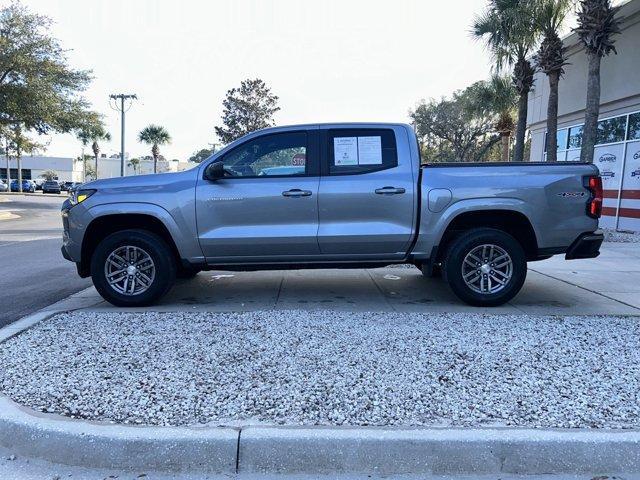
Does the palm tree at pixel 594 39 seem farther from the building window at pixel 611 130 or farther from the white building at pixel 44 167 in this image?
the white building at pixel 44 167

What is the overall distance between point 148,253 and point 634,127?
47.3ft

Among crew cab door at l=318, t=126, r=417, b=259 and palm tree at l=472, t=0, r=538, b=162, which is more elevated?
palm tree at l=472, t=0, r=538, b=162

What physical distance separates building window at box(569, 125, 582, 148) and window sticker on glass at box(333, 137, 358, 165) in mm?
14560

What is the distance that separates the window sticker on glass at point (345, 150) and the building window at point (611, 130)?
1269 centimetres

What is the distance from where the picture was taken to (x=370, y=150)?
5711 mm

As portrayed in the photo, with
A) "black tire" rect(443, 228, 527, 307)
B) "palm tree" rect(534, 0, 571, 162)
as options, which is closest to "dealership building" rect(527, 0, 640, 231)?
"palm tree" rect(534, 0, 571, 162)

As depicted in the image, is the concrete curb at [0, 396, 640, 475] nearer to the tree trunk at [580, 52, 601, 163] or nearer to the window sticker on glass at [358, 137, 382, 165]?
the window sticker on glass at [358, 137, 382, 165]

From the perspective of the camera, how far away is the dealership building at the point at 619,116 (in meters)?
14.1

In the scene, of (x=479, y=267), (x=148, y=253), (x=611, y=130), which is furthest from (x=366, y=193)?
(x=611, y=130)

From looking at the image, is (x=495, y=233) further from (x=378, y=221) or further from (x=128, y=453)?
(x=128, y=453)

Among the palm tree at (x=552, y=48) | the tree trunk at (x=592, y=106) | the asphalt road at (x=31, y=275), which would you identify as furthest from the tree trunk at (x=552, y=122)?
the asphalt road at (x=31, y=275)

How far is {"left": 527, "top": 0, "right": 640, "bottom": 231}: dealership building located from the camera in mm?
14094

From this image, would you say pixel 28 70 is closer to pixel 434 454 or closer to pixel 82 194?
pixel 82 194

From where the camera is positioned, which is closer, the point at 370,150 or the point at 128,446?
the point at 128,446
